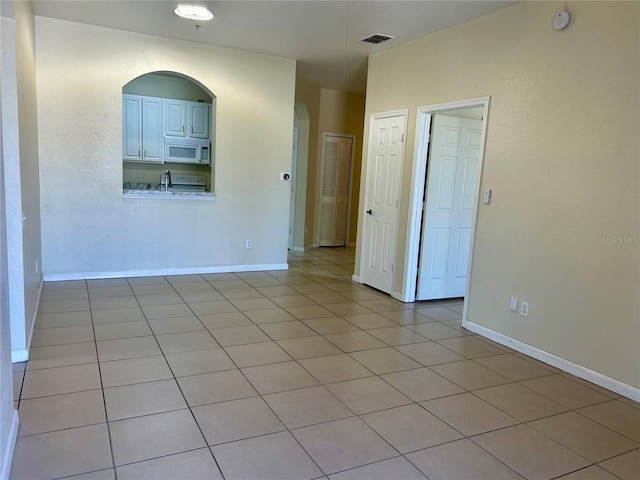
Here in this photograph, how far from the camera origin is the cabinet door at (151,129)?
6352mm

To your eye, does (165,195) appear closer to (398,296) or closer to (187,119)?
(187,119)

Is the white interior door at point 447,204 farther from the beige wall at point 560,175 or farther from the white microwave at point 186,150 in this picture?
the white microwave at point 186,150

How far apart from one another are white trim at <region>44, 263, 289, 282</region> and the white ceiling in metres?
2.60

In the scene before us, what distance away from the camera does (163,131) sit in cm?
648

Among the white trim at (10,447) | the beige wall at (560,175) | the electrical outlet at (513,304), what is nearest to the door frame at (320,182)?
the beige wall at (560,175)

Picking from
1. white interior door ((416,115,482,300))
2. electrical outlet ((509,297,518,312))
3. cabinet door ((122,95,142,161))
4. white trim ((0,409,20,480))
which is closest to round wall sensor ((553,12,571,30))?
white interior door ((416,115,482,300))

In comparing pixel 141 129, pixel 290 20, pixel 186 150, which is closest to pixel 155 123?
pixel 141 129

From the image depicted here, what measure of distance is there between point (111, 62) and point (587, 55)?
439 centimetres

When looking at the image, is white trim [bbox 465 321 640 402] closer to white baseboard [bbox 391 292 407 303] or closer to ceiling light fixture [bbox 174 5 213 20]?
white baseboard [bbox 391 292 407 303]

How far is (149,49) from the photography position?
4.86 metres

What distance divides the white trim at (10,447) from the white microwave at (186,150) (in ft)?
16.1

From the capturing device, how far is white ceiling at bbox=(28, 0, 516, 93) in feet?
12.1

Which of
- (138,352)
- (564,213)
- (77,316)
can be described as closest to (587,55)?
(564,213)

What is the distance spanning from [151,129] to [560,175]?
537cm
